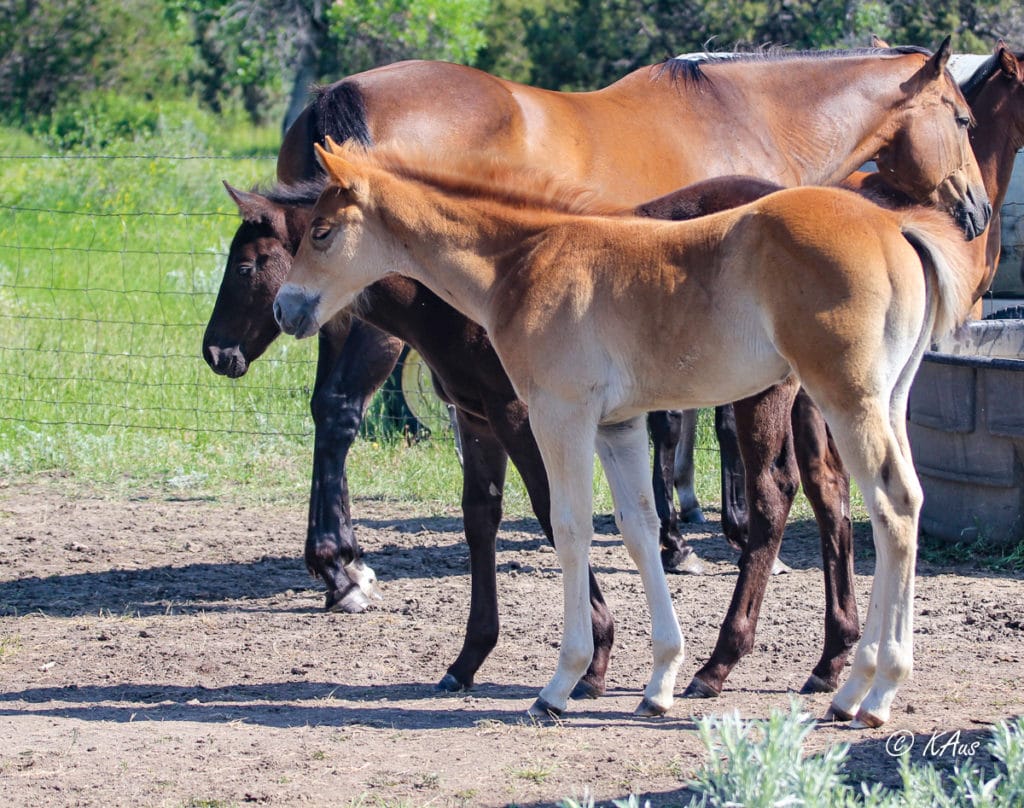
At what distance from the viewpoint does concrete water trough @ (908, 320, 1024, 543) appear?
5.93 m

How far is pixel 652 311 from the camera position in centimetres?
378

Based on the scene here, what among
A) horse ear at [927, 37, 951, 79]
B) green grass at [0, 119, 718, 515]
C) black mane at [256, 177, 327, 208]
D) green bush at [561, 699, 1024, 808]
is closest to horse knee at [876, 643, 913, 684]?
green bush at [561, 699, 1024, 808]

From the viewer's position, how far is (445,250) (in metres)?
4.08

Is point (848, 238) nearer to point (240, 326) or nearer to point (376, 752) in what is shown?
point (376, 752)

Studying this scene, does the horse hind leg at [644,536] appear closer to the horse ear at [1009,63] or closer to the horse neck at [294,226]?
the horse neck at [294,226]

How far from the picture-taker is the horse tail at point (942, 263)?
3.65 metres

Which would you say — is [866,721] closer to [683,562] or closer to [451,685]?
[451,685]

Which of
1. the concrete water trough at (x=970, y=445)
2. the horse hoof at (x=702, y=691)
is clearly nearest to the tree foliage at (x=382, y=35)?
the concrete water trough at (x=970, y=445)

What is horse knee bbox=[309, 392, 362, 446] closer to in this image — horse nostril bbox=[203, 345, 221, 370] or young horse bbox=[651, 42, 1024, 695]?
horse nostril bbox=[203, 345, 221, 370]

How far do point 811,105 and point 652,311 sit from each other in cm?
286

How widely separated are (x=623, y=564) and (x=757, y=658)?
153 cm

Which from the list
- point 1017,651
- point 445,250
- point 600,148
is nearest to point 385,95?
point 600,148

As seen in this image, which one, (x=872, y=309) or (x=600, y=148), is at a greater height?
(x=600, y=148)

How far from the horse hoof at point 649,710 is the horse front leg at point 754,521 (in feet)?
0.78
